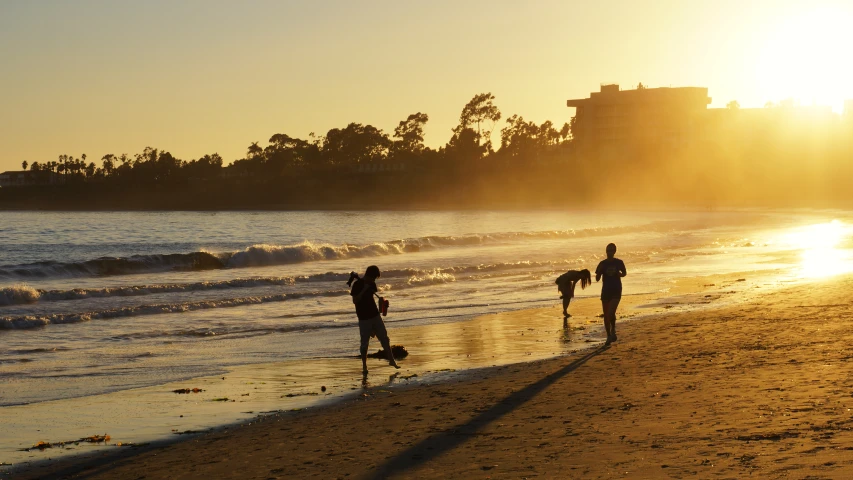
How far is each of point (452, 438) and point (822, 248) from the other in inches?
1331

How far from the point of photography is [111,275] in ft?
107

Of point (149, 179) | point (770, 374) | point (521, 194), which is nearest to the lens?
point (770, 374)

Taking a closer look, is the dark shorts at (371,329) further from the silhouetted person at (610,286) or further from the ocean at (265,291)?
the silhouetted person at (610,286)

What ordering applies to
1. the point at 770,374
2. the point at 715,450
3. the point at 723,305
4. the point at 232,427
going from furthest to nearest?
the point at 723,305 → the point at 770,374 → the point at 232,427 → the point at 715,450

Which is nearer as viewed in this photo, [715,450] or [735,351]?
[715,450]

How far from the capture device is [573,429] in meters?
8.16

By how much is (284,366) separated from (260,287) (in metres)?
14.4

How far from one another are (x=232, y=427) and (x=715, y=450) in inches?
181

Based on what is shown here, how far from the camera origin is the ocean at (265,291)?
1337 centimetres

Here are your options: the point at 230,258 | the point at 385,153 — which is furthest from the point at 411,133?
the point at 230,258

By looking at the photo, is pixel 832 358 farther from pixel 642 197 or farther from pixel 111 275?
pixel 642 197

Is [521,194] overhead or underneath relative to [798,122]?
underneath

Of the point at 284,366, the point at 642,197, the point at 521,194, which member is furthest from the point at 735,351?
the point at 521,194

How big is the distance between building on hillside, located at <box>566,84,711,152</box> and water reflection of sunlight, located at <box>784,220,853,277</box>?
85.2 metres
